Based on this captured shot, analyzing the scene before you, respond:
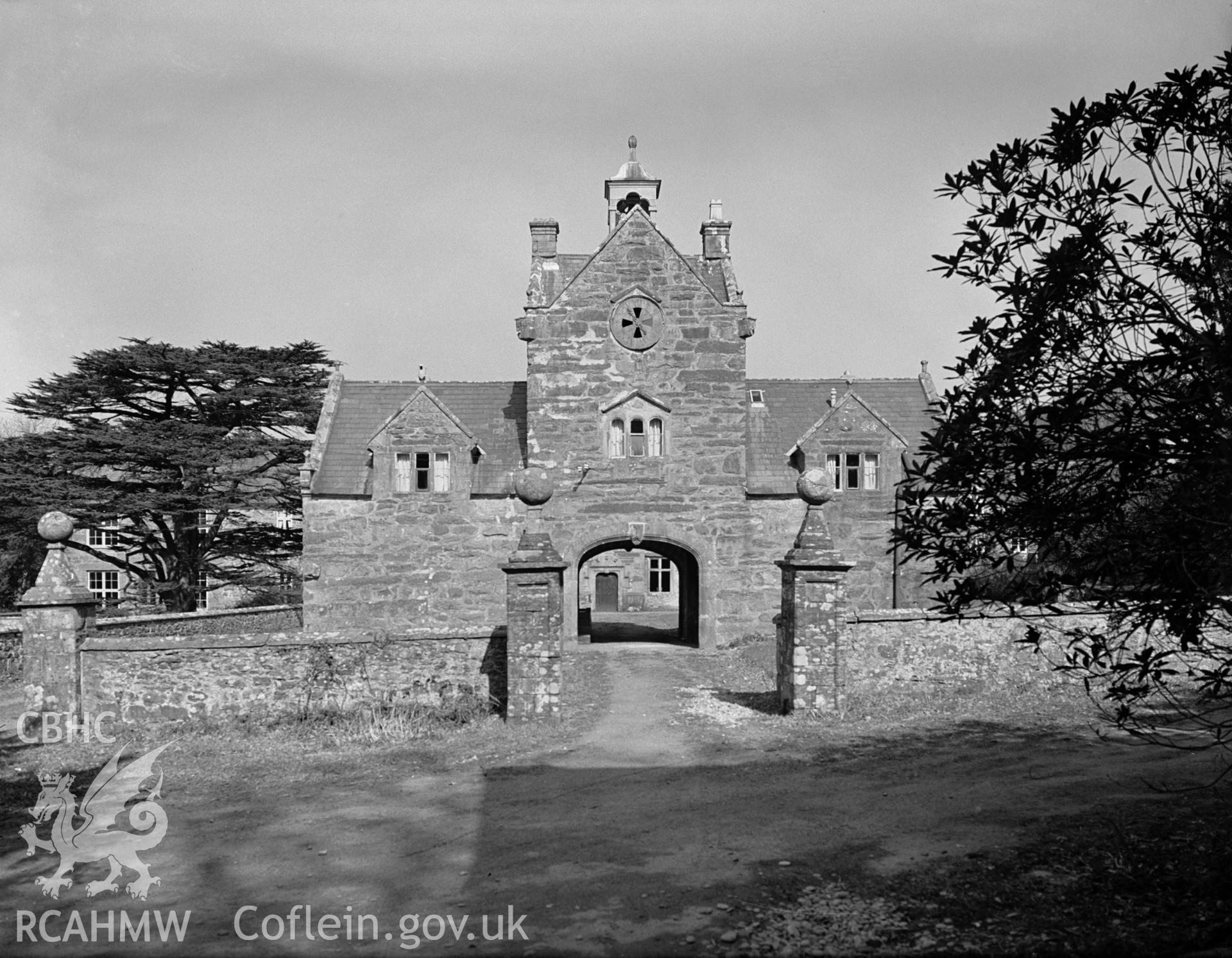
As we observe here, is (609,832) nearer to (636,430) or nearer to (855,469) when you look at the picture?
(636,430)

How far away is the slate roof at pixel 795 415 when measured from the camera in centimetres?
2462

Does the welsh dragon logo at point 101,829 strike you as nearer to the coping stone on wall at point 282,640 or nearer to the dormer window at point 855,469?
the coping stone on wall at point 282,640

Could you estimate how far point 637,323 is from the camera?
23.7 m

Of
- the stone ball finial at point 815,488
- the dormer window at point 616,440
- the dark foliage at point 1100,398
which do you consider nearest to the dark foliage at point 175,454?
the dormer window at point 616,440

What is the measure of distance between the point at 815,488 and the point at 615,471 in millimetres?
9746

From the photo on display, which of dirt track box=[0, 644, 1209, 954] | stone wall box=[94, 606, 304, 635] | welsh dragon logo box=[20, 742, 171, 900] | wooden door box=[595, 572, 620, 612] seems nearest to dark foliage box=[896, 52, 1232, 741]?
dirt track box=[0, 644, 1209, 954]

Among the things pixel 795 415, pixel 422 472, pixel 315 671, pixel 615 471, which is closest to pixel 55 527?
pixel 315 671

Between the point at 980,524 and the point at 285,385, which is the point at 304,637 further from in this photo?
the point at 285,385

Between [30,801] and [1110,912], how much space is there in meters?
11.1

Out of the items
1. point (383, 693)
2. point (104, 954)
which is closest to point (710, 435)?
point (383, 693)

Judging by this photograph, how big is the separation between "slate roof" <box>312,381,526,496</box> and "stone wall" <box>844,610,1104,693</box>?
1212 cm

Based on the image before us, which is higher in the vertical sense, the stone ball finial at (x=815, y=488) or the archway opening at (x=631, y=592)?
the stone ball finial at (x=815, y=488)

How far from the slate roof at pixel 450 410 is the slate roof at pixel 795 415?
6.55m

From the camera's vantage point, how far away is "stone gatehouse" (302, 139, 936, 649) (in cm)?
2355
